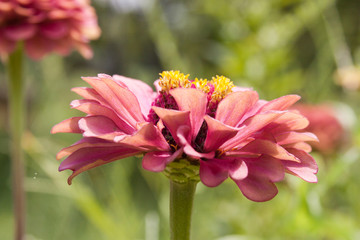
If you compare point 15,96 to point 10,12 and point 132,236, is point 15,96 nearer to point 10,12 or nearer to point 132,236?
point 10,12

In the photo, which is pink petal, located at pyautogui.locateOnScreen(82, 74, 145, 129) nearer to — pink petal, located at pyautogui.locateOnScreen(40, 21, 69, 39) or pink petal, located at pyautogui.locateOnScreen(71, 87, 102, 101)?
pink petal, located at pyautogui.locateOnScreen(71, 87, 102, 101)

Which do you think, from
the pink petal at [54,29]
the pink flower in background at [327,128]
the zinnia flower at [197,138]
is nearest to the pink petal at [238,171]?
the zinnia flower at [197,138]

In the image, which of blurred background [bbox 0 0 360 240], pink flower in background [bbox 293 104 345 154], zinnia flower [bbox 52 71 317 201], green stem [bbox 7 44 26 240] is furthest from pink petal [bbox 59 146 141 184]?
pink flower in background [bbox 293 104 345 154]

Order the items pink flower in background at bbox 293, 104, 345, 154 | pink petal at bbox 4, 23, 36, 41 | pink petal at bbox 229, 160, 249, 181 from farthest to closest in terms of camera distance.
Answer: pink flower in background at bbox 293, 104, 345, 154
pink petal at bbox 4, 23, 36, 41
pink petal at bbox 229, 160, 249, 181

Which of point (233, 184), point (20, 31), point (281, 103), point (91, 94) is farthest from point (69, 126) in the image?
point (233, 184)

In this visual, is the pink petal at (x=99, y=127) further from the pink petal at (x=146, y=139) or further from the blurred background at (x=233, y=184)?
the blurred background at (x=233, y=184)

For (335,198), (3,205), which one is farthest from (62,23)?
(3,205)
